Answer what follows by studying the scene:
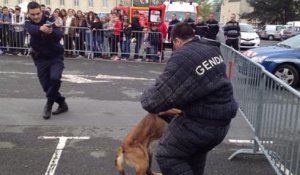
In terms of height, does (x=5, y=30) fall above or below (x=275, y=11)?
below

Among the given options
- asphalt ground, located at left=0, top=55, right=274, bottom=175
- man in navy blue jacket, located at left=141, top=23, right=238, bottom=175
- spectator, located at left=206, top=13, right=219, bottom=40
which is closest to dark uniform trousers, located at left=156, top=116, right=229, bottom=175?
man in navy blue jacket, located at left=141, top=23, right=238, bottom=175

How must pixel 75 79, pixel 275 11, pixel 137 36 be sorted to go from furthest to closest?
pixel 275 11
pixel 137 36
pixel 75 79

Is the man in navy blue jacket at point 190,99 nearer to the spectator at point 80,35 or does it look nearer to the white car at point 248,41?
the spectator at point 80,35

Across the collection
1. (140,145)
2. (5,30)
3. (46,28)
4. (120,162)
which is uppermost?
(46,28)

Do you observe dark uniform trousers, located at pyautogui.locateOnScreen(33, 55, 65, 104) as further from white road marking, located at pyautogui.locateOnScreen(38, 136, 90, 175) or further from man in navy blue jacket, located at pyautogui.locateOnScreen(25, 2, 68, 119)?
white road marking, located at pyautogui.locateOnScreen(38, 136, 90, 175)

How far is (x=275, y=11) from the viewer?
5891cm

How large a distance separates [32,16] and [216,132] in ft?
13.8

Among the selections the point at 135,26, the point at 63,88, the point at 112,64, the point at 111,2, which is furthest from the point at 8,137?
the point at 111,2

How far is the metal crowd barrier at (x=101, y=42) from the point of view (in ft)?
46.6

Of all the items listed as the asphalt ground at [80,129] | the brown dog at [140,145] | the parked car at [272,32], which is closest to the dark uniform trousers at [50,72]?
the asphalt ground at [80,129]

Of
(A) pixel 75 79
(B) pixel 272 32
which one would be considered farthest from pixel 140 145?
(B) pixel 272 32

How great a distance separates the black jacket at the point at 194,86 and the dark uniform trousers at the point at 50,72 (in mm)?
3791

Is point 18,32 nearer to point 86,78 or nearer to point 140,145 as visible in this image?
point 86,78

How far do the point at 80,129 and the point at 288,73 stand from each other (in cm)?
638
